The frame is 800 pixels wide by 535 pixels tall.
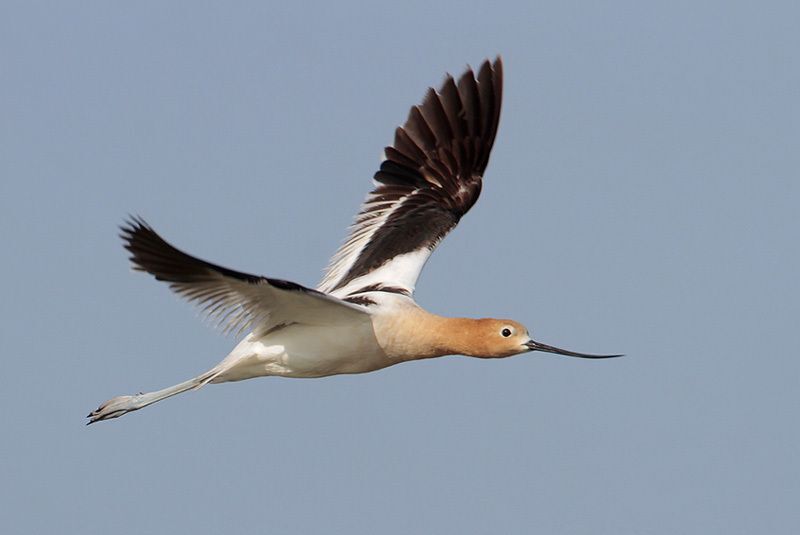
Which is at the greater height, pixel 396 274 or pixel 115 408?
pixel 396 274

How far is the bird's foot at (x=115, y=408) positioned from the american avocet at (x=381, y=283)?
0.01 meters

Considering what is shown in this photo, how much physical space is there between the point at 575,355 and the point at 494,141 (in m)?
3.28

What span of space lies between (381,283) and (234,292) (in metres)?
2.27

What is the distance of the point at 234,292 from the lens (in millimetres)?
11414

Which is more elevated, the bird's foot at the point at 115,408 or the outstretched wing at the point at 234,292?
the outstretched wing at the point at 234,292

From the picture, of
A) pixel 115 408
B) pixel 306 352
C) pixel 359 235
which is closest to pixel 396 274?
pixel 359 235

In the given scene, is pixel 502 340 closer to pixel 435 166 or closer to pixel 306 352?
pixel 306 352

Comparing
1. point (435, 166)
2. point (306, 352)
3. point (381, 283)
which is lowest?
point (306, 352)

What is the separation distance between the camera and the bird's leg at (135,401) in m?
12.6

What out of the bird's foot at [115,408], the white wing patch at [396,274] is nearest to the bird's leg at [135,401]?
the bird's foot at [115,408]

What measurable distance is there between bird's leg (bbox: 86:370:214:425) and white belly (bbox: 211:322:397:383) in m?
0.28

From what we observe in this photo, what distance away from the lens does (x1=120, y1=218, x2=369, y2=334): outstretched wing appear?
10.6 meters

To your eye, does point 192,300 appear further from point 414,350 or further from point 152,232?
point 414,350

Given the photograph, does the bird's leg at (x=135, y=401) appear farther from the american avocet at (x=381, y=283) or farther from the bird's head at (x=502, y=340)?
the bird's head at (x=502, y=340)
